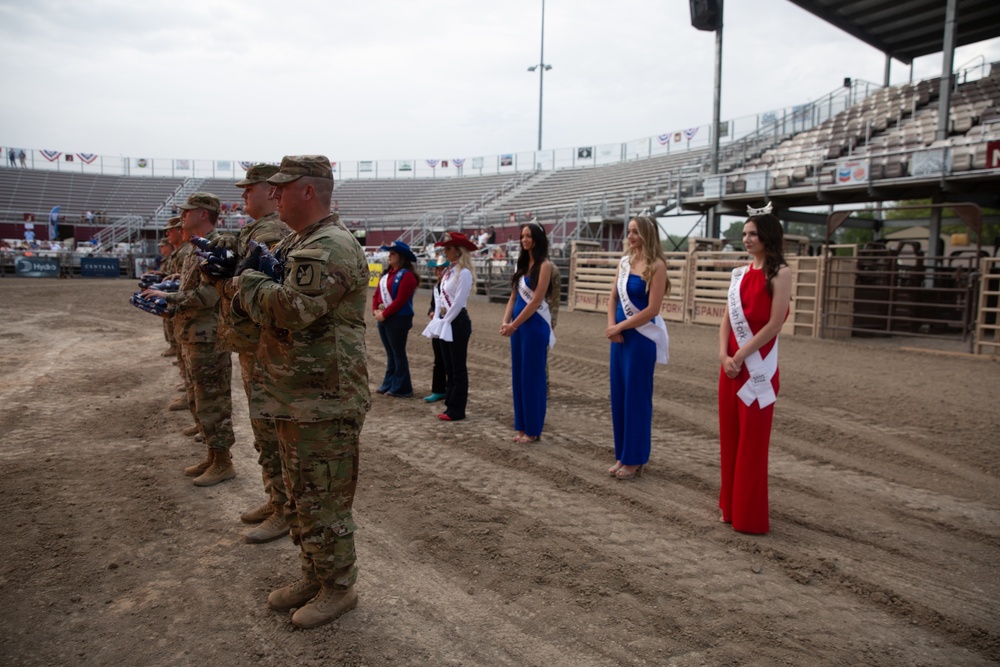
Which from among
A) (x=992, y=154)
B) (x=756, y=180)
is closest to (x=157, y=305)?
(x=992, y=154)

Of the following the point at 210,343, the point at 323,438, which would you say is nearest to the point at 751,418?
the point at 323,438

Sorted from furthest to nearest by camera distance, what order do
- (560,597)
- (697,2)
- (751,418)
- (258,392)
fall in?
(697,2), (751,418), (560,597), (258,392)

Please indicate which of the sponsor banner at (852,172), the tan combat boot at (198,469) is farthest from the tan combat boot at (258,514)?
the sponsor banner at (852,172)

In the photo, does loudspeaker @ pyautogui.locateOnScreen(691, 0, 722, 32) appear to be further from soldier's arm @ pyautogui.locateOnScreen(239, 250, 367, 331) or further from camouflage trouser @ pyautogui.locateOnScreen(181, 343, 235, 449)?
soldier's arm @ pyautogui.locateOnScreen(239, 250, 367, 331)

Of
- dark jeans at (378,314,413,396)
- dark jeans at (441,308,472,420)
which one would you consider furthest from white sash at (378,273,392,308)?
dark jeans at (441,308,472,420)

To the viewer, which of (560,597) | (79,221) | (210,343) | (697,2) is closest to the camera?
(560,597)

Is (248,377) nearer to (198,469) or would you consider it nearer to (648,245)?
(198,469)

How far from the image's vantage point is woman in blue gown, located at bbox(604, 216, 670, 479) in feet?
15.4

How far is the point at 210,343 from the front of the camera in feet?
15.1

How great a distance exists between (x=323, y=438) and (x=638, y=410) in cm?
263

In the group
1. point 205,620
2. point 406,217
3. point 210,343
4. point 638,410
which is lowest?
point 205,620

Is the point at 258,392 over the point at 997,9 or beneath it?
beneath

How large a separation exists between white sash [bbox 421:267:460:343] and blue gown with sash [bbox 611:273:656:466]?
7.05 feet

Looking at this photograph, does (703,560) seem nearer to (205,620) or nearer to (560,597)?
(560,597)
